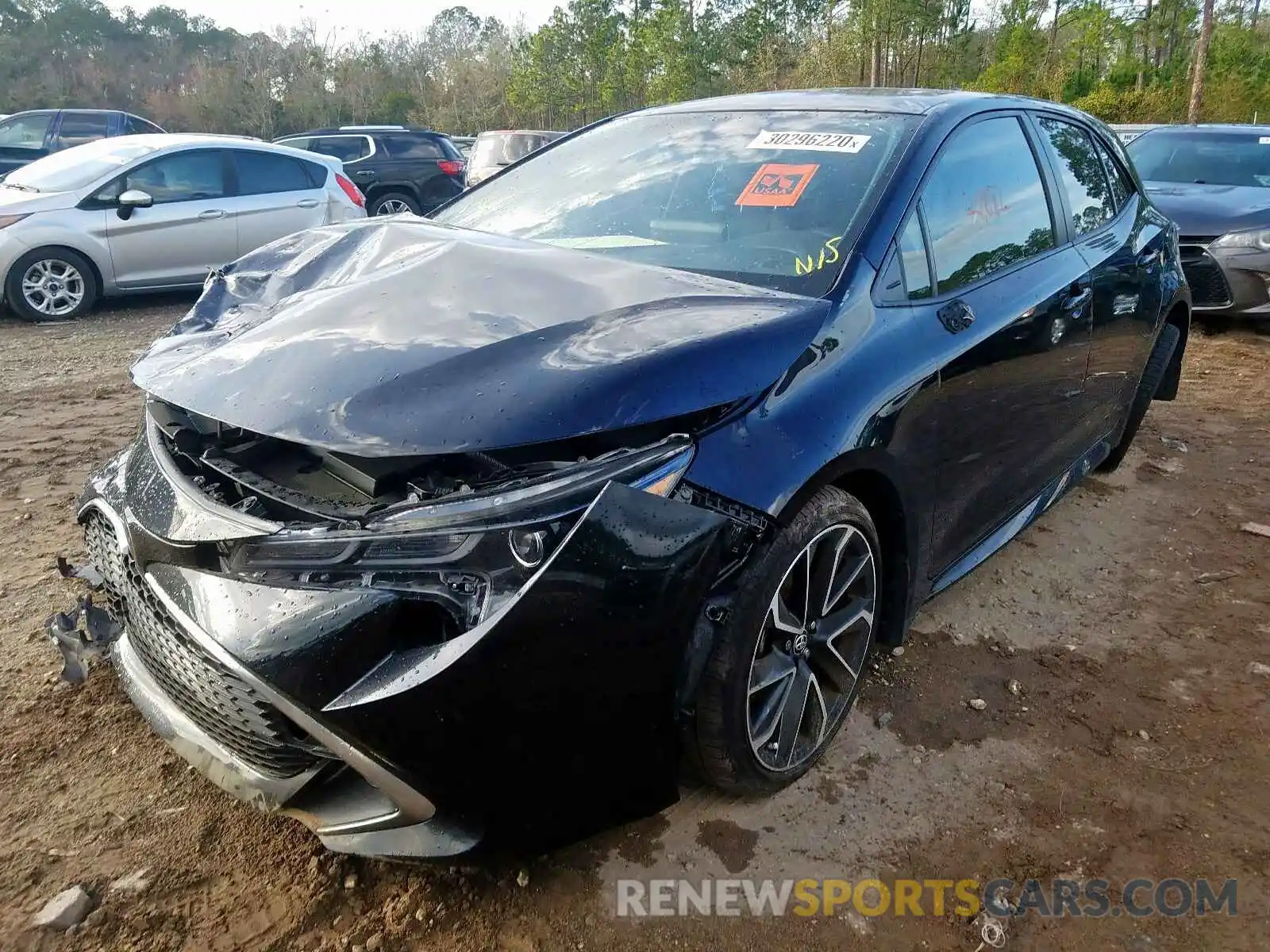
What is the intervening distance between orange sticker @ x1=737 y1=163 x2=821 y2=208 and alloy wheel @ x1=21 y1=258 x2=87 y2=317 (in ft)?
23.2

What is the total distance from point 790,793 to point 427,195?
42.6ft

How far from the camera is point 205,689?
6.01ft

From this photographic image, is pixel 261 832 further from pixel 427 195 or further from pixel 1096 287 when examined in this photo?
pixel 427 195

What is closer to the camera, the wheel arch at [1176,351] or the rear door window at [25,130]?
the wheel arch at [1176,351]

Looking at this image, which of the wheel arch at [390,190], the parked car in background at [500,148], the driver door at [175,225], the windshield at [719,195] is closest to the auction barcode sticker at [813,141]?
the windshield at [719,195]

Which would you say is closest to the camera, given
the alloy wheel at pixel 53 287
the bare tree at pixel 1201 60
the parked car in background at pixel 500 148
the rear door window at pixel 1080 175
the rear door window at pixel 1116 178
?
the rear door window at pixel 1080 175

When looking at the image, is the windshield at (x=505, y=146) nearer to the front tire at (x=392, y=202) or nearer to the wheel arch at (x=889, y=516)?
the front tire at (x=392, y=202)

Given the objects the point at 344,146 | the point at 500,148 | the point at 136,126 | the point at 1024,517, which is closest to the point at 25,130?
the point at 136,126

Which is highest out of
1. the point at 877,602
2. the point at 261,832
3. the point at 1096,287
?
the point at 1096,287

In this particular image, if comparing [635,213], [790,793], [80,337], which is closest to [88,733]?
[790,793]

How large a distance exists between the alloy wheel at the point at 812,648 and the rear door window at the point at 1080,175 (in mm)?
1896

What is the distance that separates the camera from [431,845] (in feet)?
5.76

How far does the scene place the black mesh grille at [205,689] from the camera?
175 cm

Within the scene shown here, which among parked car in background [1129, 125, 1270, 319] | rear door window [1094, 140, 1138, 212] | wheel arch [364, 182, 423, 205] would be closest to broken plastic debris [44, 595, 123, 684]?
rear door window [1094, 140, 1138, 212]
